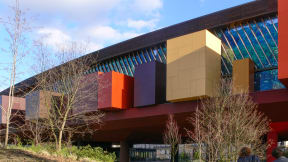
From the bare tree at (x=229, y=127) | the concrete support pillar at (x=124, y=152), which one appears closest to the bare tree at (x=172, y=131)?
the bare tree at (x=229, y=127)

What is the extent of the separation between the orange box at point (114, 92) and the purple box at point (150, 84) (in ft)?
4.82

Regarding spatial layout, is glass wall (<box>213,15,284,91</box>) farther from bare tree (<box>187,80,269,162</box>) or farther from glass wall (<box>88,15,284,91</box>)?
bare tree (<box>187,80,269,162</box>)

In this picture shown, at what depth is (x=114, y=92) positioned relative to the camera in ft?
95.9

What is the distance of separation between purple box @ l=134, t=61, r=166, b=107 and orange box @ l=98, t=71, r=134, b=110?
147 centimetres

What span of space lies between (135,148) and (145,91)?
20912 millimetres

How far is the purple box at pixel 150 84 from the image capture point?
27781 mm

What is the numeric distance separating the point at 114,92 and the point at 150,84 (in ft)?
10.9

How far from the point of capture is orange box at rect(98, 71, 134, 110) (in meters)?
29.0

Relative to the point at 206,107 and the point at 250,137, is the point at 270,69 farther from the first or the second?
the point at 250,137

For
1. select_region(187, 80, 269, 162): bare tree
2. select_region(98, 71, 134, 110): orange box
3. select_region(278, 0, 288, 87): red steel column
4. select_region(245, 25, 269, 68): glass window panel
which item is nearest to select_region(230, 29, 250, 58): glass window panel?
select_region(245, 25, 269, 68): glass window panel

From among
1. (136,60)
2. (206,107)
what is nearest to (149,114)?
(206,107)

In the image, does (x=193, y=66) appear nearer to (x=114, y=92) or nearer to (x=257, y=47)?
(x=257, y=47)

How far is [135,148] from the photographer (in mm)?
47406

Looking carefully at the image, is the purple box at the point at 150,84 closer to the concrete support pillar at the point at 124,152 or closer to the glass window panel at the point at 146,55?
the glass window panel at the point at 146,55
